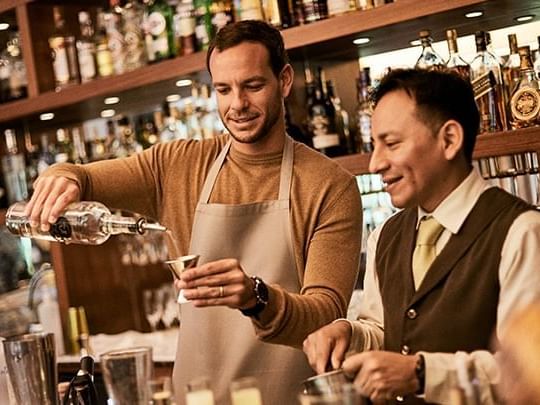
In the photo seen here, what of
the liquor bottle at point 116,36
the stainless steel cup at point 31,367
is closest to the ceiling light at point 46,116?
the liquor bottle at point 116,36

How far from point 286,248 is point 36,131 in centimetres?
257

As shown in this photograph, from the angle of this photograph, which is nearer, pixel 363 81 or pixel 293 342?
pixel 293 342

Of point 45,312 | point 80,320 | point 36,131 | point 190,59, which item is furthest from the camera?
point 36,131

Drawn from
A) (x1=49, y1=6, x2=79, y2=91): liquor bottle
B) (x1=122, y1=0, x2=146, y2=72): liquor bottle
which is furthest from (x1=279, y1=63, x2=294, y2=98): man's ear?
(x1=49, y1=6, x2=79, y2=91): liquor bottle

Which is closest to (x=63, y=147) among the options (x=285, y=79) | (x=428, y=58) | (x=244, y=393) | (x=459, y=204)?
(x=428, y=58)

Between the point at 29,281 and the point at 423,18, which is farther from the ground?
the point at 423,18

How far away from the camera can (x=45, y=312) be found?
4.77 meters

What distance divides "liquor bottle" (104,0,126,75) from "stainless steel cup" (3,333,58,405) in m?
2.11

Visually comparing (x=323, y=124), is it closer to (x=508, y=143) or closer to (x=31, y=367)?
(x=508, y=143)

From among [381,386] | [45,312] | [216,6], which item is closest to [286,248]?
[381,386]

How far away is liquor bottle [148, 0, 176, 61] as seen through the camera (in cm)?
420

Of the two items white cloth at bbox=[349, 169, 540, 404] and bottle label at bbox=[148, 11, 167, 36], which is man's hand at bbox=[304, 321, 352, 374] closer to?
white cloth at bbox=[349, 169, 540, 404]

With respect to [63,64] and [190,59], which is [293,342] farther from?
[63,64]

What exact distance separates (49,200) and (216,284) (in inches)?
20.6
